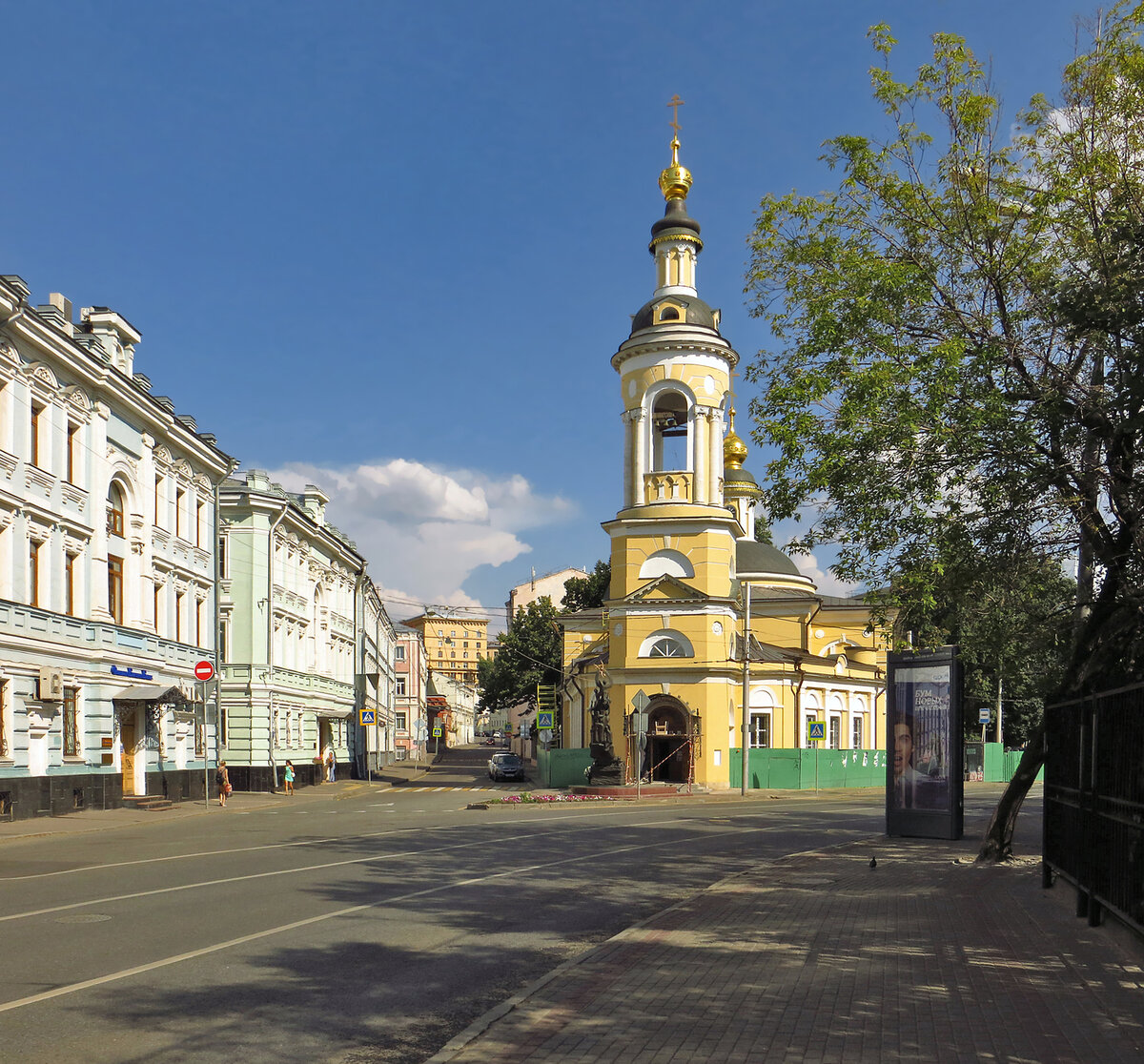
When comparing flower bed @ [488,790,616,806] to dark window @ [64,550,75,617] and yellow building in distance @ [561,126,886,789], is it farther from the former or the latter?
dark window @ [64,550,75,617]

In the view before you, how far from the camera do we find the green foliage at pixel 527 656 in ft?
236

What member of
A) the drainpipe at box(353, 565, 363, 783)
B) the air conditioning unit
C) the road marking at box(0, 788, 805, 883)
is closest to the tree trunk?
the road marking at box(0, 788, 805, 883)

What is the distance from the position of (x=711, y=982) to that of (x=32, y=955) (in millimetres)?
5281

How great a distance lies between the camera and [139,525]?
3325cm

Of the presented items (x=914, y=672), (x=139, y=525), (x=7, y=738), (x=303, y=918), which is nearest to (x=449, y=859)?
(x=303, y=918)

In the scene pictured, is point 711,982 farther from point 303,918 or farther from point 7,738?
point 7,738

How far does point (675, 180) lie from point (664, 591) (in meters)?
17.0

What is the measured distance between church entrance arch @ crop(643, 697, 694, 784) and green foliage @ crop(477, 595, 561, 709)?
25237mm

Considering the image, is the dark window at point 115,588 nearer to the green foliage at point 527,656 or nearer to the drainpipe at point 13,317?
the drainpipe at point 13,317

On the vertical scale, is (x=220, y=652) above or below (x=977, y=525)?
below

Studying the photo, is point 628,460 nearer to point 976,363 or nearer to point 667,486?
point 667,486

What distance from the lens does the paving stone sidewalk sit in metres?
6.55

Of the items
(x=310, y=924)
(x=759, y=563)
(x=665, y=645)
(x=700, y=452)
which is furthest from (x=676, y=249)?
(x=310, y=924)

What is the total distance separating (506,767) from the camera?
53.9 metres
